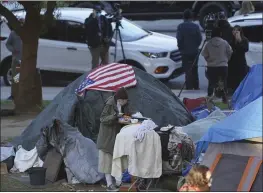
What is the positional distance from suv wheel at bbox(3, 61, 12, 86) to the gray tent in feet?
31.1

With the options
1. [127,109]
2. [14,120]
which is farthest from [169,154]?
[14,120]

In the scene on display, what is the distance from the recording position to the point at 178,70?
17188mm

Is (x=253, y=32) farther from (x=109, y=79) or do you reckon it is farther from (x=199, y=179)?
(x=199, y=179)

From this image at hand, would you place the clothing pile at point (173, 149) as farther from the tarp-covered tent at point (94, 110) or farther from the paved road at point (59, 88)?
the paved road at point (59, 88)

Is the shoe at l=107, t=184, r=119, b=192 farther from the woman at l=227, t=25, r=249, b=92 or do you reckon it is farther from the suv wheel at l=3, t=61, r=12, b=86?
the suv wheel at l=3, t=61, r=12, b=86

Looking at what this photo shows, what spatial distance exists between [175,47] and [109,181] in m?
8.19

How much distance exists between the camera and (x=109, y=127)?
30.4 ft

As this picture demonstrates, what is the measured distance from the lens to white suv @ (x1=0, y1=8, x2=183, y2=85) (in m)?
16.8

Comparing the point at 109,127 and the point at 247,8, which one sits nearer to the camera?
the point at 109,127

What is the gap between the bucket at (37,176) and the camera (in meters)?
9.88

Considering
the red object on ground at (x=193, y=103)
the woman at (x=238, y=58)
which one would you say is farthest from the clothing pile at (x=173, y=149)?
the woman at (x=238, y=58)

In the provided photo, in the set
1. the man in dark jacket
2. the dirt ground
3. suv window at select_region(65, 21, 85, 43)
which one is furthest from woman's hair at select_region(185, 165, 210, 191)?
suv window at select_region(65, 21, 85, 43)

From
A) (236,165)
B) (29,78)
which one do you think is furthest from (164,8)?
(236,165)

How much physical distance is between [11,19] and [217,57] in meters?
4.09
